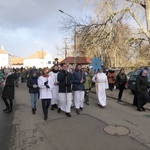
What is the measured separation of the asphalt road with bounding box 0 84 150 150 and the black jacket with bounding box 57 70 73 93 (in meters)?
0.94

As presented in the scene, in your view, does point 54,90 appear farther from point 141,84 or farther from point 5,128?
point 141,84

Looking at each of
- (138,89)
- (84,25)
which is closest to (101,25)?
(84,25)

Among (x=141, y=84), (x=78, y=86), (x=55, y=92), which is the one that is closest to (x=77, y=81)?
(x=78, y=86)

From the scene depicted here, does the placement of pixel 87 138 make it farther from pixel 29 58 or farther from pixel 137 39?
pixel 29 58

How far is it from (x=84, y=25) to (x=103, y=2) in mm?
3236

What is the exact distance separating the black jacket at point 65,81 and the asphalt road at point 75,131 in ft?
3.07

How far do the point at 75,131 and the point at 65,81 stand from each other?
A: 2.23 metres

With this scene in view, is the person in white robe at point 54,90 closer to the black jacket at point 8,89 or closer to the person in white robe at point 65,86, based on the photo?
the person in white robe at point 65,86

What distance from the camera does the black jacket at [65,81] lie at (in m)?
8.66

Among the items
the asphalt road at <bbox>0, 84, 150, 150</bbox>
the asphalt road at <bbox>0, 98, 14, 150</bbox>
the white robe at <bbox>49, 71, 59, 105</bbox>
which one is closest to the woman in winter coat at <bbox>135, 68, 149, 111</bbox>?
the asphalt road at <bbox>0, 84, 150, 150</bbox>

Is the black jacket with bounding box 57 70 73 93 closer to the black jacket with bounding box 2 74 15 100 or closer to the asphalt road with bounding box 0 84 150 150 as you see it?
the asphalt road with bounding box 0 84 150 150

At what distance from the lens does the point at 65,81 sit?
866cm

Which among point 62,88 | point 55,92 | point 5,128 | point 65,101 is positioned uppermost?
point 62,88

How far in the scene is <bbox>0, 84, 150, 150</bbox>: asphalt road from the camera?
5.83 meters
